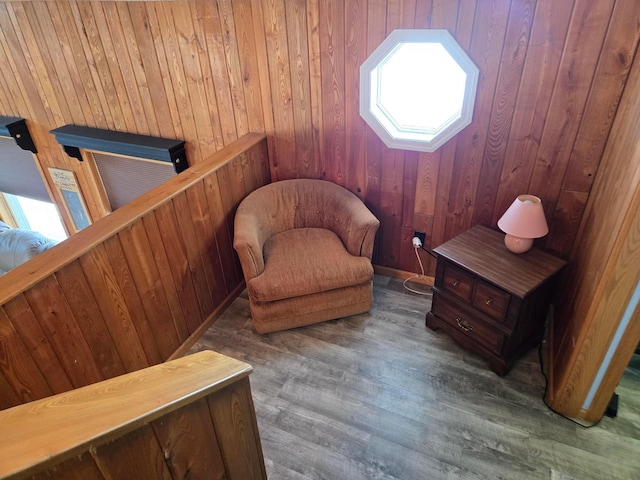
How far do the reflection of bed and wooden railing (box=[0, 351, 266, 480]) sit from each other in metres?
1.81

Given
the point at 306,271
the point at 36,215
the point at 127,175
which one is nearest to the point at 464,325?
the point at 306,271

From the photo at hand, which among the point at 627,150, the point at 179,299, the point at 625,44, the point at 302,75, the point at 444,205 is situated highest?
the point at 625,44

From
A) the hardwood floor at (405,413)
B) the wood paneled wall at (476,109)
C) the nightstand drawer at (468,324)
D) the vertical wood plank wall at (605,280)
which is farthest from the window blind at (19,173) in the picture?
the vertical wood plank wall at (605,280)

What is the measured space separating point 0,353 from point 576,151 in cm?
257

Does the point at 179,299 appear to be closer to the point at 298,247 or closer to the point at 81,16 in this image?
the point at 298,247

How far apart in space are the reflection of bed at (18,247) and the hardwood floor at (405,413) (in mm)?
1067

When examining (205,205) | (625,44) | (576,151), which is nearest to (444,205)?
(576,151)

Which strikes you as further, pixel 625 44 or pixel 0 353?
pixel 625 44

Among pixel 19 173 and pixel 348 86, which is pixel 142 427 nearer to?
pixel 348 86

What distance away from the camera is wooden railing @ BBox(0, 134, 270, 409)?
1.45 metres

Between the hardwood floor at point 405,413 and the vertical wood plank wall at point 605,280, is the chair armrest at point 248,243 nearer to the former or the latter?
the hardwood floor at point 405,413

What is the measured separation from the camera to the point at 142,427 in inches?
30.6

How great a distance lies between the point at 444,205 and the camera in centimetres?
241

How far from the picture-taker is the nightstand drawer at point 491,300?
1.87 m
